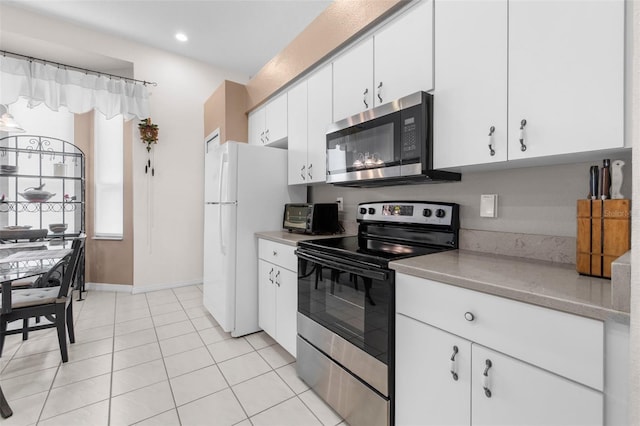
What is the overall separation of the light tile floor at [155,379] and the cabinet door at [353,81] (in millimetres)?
1857

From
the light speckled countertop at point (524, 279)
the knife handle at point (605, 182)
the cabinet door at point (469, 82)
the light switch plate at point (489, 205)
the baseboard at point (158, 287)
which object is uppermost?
the cabinet door at point (469, 82)

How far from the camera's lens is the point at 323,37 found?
215 cm

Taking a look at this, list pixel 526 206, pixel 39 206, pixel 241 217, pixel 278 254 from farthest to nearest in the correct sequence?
1. pixel 39 206
2. pixel 241 217
3. pixel 278 254
4. pixel 526 206

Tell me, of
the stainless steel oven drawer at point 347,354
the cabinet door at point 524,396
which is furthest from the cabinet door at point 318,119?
the cabinet door at point 524,396

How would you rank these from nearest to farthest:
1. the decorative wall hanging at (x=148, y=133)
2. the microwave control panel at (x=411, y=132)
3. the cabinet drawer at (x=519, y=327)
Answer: the cabinet drawer at (x=519, y=327) → the microwave control panel at (x=411, y=132) → the decorative wall hanging at (x=148, y=133)

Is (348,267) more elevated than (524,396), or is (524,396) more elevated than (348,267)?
(348,267)

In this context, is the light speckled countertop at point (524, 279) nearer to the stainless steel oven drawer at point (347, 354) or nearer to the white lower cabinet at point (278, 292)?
the stainless steel oven drawer at point (347, 354)

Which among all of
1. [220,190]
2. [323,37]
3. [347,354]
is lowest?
[347,354]

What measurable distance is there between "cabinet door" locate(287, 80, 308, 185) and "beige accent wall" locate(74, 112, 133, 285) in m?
2.50

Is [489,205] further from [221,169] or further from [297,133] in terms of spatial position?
[221,169]

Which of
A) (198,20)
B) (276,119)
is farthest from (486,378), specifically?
(198,20)

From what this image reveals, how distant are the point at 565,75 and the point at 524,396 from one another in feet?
3.59

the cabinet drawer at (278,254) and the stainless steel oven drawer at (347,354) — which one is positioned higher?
the cabinet drawer at (278,254)

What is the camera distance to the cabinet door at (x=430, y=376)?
106 centimetres
